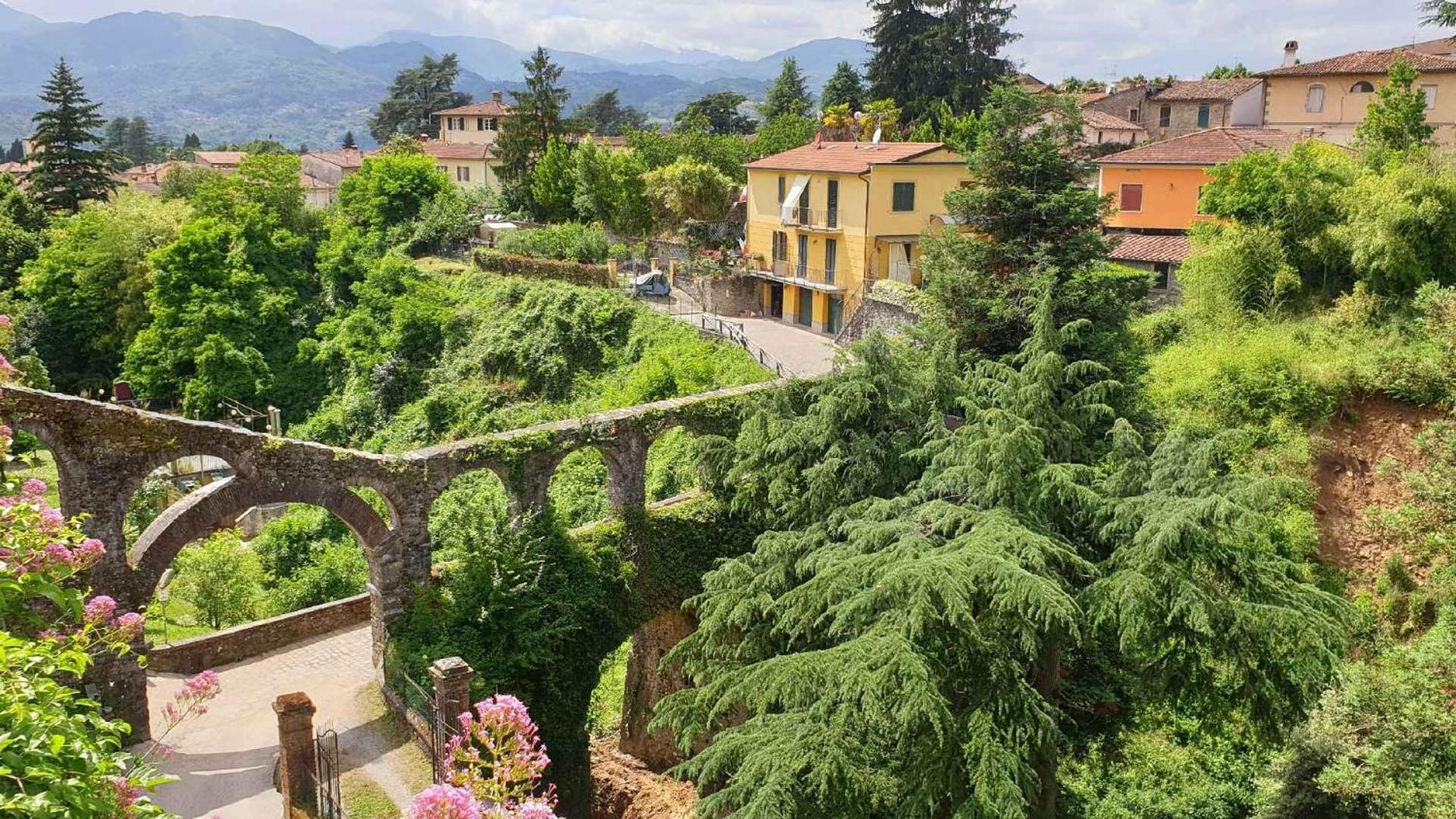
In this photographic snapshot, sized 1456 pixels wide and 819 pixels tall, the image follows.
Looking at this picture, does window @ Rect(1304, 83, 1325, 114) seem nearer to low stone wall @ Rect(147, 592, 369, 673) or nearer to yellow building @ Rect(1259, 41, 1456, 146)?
yellow building @ Rect(1259, 41, 1456, 146)

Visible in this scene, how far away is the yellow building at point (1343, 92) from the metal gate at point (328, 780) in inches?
1153

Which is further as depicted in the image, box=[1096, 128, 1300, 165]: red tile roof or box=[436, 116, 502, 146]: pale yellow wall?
box=[436, 116, 502, 146]: pale yellow wall

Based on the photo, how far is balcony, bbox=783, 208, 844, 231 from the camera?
A: 117 ft

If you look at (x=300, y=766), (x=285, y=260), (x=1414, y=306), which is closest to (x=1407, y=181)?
(x=1414, y=306)

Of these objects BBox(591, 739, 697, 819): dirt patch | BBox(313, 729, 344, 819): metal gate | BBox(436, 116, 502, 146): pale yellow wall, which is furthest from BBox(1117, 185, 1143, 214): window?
BBox(436, 116, 502, 146): pale yellow wall

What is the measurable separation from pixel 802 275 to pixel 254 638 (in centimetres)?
2389

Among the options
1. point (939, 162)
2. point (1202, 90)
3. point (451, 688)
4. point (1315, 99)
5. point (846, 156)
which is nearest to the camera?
point (451, 688)

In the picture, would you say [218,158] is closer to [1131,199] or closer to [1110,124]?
[1110,124]

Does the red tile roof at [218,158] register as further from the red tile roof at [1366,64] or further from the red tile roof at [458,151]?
the red tile roof at [1366,64]

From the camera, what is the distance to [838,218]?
35500 mm

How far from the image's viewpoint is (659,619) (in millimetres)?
20594

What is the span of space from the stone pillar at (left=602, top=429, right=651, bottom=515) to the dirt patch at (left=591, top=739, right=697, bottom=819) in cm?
530

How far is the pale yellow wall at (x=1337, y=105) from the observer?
27422 millimetres

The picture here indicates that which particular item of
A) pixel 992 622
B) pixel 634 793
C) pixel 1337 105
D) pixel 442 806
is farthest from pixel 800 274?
pixel 442 806
